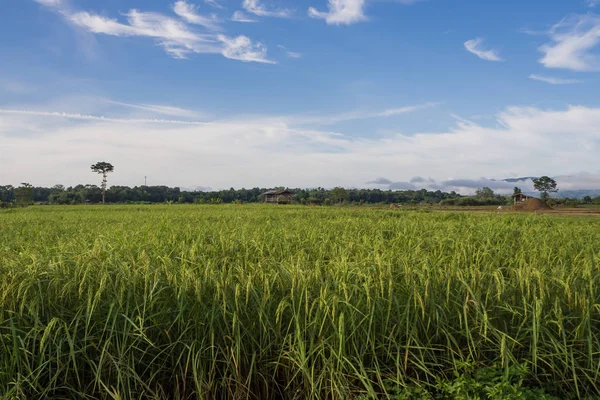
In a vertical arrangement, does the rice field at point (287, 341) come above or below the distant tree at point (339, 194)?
below

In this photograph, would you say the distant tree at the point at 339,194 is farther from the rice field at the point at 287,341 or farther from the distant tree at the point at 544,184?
the rice field at the point at 287,341

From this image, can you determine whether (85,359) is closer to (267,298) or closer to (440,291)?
(267,298)

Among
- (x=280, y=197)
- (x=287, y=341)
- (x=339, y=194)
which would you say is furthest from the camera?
(x=339, y=194)

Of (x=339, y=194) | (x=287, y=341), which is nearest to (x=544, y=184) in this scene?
(x=339, y=194)

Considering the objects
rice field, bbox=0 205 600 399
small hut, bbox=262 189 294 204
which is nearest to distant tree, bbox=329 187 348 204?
small hut, bbox=262 189 294 204

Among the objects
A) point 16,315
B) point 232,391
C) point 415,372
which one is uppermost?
point 16,315

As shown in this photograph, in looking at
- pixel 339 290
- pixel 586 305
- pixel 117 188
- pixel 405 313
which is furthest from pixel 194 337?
pixel 117 188

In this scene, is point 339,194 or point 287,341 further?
point 339,194

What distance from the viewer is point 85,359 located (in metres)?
2.45

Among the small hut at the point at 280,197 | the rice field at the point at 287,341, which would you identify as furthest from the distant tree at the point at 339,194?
the rice field at the point at 287,341

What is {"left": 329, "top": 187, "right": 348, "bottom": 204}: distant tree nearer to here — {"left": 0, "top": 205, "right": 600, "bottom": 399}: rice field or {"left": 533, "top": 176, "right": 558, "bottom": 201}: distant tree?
{"left": 533, "top": 176, "right": 558, "bottom": 201}: distant tree

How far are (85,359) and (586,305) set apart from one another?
339cm

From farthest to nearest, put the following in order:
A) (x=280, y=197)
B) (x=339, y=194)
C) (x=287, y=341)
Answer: (x=339, y=194) < (x=280, y=197) < (x=287, y=341)

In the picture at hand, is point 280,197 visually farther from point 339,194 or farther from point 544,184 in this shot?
point 544,184
